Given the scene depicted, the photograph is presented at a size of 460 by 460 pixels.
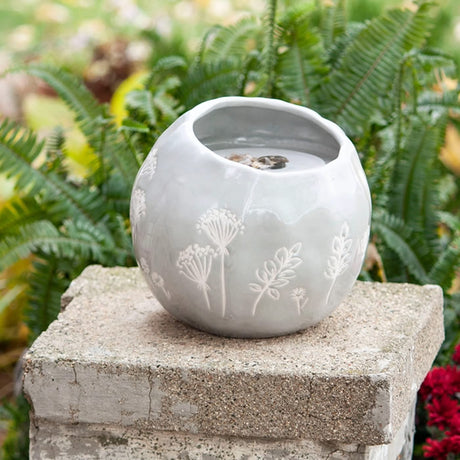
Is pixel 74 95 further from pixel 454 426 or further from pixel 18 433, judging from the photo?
pixel 454 426

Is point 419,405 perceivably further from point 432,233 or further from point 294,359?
point 294,359

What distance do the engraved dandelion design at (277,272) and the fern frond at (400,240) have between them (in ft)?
3.88

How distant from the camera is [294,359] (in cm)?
178

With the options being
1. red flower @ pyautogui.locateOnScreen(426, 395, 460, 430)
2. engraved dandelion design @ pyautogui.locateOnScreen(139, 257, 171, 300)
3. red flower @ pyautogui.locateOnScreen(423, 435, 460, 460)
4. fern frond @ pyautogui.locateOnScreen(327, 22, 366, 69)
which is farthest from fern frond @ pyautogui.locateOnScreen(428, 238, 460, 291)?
engraved dandelion design @ pyautogui.locateOnScreen(139, 257, 171, 300)

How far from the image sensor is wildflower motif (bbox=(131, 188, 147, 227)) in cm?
183

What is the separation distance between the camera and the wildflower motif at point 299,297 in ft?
5.81

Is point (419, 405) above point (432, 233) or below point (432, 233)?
below

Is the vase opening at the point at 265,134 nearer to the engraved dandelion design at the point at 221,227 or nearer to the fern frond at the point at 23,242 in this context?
the engraved dandelion design at the point at 221,227

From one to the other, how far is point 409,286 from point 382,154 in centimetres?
116

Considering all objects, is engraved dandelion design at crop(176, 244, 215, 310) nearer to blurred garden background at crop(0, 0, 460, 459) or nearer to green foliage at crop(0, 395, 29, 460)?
blurred garden background at crop(0, 0, 460, 459)

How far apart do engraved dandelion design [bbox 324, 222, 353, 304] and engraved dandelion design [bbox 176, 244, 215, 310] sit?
26 centimetres

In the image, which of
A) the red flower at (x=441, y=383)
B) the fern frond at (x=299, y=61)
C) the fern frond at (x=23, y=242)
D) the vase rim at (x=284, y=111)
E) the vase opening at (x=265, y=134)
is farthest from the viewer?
the fern frond at (x=299, y=61)

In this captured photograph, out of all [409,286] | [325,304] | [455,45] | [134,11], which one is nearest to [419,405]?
[409,286]

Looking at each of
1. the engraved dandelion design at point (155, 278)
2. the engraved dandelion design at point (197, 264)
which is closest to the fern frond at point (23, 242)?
the engraved dandelion design at point (155, 278)
